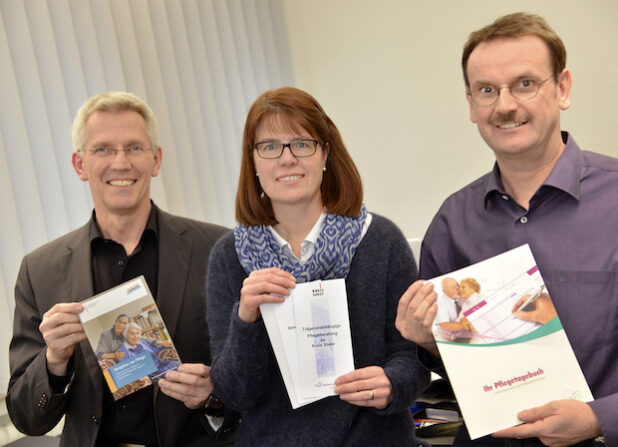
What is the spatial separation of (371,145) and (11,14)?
8.60 ft

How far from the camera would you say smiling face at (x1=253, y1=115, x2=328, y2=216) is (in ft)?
6.27

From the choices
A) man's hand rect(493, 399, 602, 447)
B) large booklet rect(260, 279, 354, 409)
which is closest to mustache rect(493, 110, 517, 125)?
large booklet rect(260, 279, 354, 409)

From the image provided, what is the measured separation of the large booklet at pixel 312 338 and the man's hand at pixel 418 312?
162 millimetres

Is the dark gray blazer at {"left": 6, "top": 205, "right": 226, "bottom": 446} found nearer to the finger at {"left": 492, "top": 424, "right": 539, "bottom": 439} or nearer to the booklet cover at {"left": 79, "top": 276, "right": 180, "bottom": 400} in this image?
the booklet cover at {"left": 79, "top": 276, "right": 180, "bottom": 400}

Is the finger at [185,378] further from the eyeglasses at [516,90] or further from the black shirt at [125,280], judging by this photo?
the eyeglasses at [516,90]

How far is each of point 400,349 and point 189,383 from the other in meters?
0.72

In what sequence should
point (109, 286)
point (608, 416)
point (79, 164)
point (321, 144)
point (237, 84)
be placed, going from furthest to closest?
1. point (237, 84)
2. point (79, 164)
3. point (109, 286)
4. point (321, 144)
5. point (608, 416)

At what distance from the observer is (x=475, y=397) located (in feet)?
5.02

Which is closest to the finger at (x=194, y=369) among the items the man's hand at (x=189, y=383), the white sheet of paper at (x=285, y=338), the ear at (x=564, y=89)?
the man's hand at (x=189, y=383)

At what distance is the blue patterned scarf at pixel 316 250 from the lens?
1.88 meters

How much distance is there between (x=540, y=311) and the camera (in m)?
1.52

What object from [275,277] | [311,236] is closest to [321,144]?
[311,236]

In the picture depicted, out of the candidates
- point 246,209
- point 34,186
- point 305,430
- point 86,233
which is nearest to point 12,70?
point 34,186

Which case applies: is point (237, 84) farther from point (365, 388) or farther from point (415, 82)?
point (365, 388)
